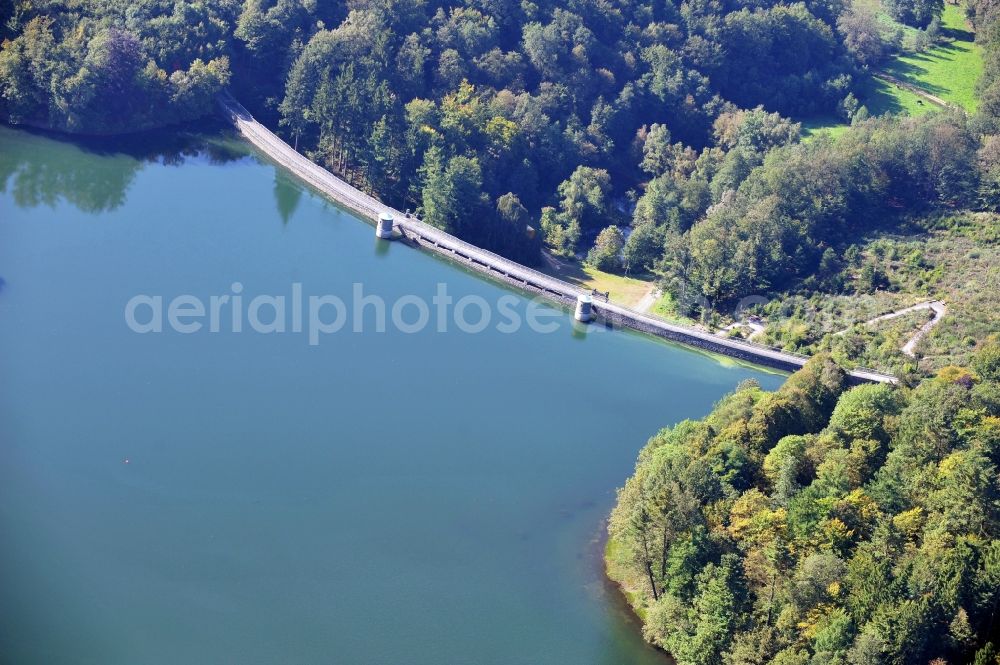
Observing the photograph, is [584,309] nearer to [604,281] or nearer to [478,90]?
[604,281]

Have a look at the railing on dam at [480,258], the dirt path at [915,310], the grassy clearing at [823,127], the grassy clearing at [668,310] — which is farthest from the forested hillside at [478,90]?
the dirt path at [915,310]

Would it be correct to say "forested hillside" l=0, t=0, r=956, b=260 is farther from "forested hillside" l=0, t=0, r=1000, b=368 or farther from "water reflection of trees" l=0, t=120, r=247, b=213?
"water reflection of trees" l=0, t=120, r=247, b=213

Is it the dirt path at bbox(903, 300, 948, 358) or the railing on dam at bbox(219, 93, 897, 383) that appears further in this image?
the railing on dam at bbox(219, 93, 897, 383)

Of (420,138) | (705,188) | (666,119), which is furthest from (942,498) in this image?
(666,119)

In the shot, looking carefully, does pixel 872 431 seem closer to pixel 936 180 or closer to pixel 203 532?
pixel 203 532

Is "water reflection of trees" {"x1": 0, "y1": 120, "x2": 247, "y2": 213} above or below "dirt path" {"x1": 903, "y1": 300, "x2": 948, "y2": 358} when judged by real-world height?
below

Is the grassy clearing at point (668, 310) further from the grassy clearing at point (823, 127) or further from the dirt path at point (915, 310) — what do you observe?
the grassy clearing at point (823, 127)

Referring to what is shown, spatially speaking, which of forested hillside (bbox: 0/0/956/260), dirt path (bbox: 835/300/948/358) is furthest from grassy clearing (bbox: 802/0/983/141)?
dirt path (bbox: 835/300/948/358)
